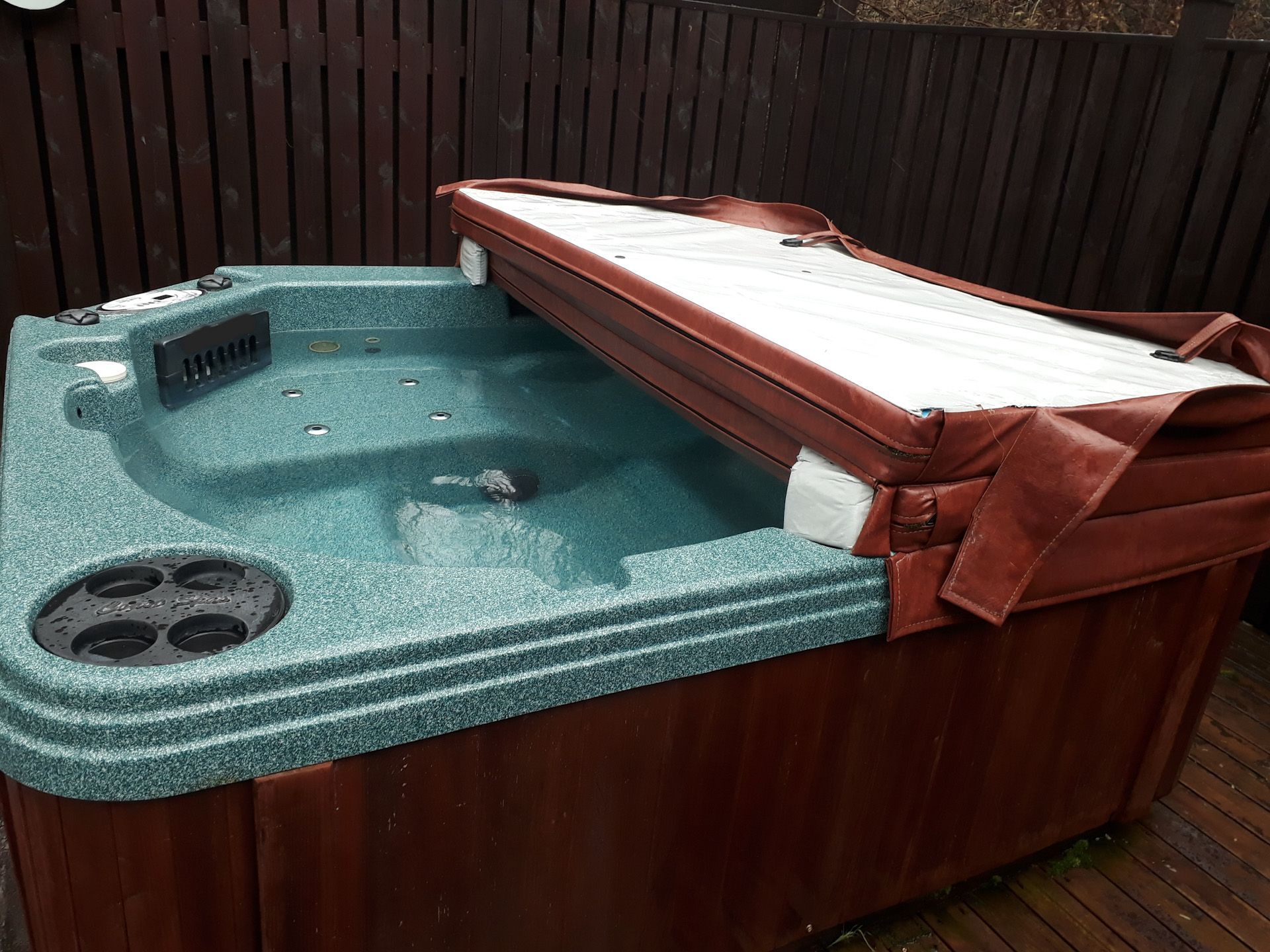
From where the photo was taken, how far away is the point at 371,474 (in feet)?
8.25

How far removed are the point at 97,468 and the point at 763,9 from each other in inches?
162

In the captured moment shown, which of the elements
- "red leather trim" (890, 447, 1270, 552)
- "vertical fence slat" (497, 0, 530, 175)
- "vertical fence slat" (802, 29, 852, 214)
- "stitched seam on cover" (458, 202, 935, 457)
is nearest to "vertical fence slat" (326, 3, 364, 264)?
"vertical fence slat" (497, 0, 530, 175)

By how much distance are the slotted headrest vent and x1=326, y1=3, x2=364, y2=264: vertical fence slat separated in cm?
144

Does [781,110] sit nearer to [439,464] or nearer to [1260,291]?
[1260,291]

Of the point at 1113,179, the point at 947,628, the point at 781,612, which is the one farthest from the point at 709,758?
the point at 1113,179

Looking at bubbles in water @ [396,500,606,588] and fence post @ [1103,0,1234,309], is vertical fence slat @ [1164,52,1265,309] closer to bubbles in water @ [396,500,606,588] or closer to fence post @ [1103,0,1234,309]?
fence post @ [1103,0,1234,309]

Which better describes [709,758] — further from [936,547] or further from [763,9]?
[763,9]

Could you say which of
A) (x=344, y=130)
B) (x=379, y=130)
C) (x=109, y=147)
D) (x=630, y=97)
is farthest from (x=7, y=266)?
(x=630, y=97)

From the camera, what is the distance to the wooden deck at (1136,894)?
70.8 inches

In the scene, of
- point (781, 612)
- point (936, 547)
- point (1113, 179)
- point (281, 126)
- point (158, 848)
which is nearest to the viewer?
point (158, 848)

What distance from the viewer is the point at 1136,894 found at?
6.34 ft

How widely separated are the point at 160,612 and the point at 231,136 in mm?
3209

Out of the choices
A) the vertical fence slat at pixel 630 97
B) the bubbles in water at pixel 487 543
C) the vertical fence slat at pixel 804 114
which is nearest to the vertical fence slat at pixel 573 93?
the vertical fence slat at pixel 630 97

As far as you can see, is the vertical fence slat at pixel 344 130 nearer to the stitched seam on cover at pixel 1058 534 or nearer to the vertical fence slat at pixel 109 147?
the vertical fence slat at pixel 109 147
